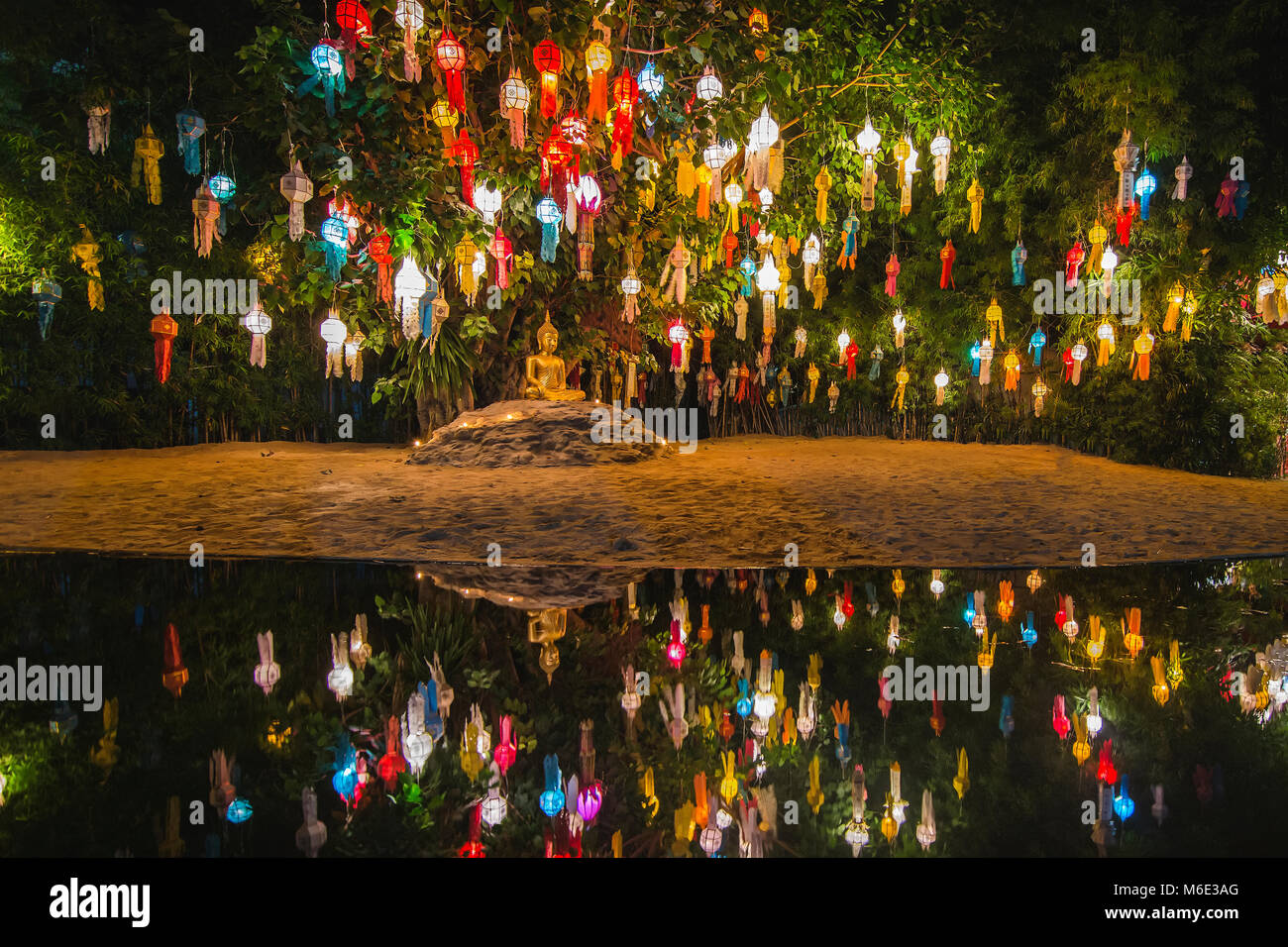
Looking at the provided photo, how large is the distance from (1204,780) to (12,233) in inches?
432

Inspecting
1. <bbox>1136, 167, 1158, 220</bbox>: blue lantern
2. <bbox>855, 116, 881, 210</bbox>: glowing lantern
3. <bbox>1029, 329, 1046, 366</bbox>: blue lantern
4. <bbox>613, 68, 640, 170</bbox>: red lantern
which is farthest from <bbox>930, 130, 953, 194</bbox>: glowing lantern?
<bbox>1029, 329, 1046, 366</bbox>: blue lantern

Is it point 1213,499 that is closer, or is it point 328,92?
point 328,92

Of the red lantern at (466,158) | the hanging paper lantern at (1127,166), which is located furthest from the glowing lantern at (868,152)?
the red lantern at (466,158)

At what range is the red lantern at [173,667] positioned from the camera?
2549 millimetres

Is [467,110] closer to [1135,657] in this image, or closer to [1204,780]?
[1135,657]

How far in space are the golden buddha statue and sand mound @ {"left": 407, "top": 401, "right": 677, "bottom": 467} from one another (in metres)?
0.51

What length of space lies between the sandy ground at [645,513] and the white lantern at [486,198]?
2153 mm

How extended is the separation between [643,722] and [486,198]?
5122 mm

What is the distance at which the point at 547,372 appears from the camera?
920 cm

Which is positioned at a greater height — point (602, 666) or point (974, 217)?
point (974, 217)

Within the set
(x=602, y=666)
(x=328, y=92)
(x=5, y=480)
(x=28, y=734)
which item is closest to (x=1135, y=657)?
(x=602, y=666)

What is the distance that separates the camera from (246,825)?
1739mm

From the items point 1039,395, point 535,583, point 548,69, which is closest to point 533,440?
point 548,69
